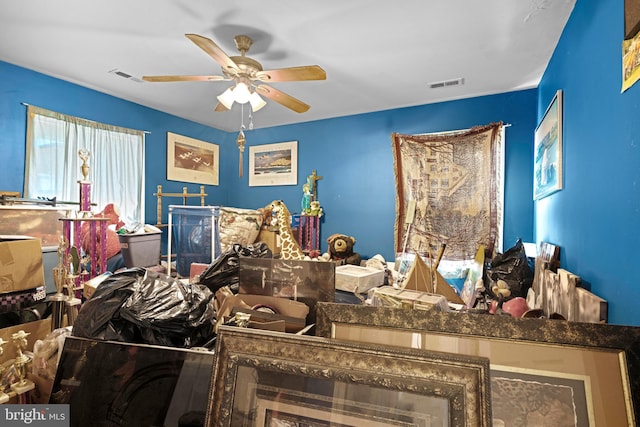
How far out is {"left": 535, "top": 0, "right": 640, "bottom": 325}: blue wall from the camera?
1.05 metres

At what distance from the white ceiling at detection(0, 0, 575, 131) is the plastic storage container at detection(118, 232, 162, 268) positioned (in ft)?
5.20

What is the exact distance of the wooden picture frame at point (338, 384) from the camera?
546 mm

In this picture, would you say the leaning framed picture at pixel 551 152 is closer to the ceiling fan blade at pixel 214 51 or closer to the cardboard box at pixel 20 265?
the ceiling fan blade at pixel 214 51

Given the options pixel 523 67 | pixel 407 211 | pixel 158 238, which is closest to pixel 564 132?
pixel 523 67

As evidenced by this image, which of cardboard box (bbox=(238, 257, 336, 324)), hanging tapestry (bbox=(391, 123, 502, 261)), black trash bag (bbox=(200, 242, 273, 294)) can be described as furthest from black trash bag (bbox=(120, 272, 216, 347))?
hanging tapestry (bbox=(391, 123, 502, 261))

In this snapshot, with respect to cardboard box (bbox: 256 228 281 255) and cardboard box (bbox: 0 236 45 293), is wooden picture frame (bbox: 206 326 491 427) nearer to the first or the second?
cardboard box (bbox: 0 236 45 293)

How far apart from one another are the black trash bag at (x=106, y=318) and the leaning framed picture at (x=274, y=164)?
3665 millimetres

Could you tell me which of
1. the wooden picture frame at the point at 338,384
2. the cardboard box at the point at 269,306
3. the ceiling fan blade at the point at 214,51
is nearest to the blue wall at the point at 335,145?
the ceiling fan blade at the point at 214,51

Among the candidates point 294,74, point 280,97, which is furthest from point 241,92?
point 294,74

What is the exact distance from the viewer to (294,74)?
222 cm

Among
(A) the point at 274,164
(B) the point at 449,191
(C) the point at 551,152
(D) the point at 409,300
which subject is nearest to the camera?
(D) the point at 409,300

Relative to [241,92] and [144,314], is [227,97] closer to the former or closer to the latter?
[241,92]

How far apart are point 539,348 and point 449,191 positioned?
3.10 metres

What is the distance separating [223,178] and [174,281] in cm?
414
